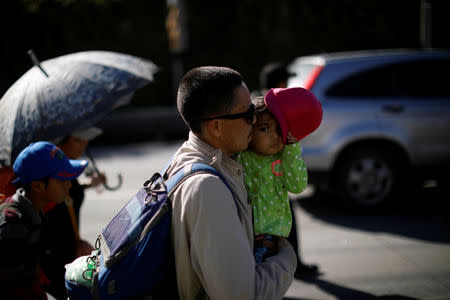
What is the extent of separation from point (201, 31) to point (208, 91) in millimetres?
14824

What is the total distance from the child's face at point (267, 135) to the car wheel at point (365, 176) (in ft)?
12.9

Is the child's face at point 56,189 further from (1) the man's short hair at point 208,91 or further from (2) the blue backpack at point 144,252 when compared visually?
(1) the man's short hair at point 208,91

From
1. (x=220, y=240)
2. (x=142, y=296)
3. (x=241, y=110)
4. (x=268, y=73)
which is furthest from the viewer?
(x=268, y=73)

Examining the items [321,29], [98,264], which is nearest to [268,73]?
[98,264]

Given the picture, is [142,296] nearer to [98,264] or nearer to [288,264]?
[98,264]

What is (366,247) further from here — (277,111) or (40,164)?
(40,164)

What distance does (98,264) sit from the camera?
178 centimetres

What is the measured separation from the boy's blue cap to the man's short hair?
32.6 inches

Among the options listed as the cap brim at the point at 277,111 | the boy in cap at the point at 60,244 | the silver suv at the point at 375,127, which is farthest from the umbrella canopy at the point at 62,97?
the silver suv at the point at 375,127

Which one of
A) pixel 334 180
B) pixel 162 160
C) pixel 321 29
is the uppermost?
pixel 321 29

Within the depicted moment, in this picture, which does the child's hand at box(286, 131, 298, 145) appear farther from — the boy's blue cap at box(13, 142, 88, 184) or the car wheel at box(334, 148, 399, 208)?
the car wheel at box(334, 148, 399, 208)

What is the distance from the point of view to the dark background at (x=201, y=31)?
14586mm

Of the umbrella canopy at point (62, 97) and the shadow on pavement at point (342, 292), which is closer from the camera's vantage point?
the umbrella canopy at point (62, 97)

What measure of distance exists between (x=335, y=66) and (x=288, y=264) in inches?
181
